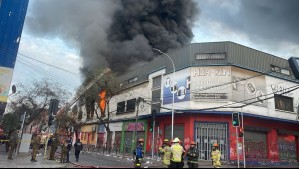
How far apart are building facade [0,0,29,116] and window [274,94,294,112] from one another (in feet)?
84.2

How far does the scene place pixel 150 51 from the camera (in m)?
47.3

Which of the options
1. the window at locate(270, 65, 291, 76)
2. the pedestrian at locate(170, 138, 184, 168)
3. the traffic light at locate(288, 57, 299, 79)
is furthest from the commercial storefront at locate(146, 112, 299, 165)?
the pedestrian at locate(170, 138, 184, 168)

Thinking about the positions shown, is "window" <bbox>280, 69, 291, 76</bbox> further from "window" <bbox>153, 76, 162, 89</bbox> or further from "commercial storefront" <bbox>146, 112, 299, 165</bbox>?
"window" <bbox>153, 76, 162, 89</bbox>

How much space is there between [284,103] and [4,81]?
89.6ft

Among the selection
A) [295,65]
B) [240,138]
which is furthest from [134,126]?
[295,65]

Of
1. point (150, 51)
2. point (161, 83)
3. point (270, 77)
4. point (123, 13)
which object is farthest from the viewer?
point (123, 13)

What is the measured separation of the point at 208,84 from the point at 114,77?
1480 centimetres

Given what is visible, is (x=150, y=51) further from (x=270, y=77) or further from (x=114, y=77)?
(x=270, y=77)

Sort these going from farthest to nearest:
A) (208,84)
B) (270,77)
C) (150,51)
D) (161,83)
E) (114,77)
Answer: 1. (150,51)
2. (114,77)
3. (161,83)
4. (270,77)
5. (208,84)

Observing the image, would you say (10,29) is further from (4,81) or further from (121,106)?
(121,106)

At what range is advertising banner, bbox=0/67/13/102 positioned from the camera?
21469 millimetres

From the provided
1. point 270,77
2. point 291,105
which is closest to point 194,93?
point 270,77

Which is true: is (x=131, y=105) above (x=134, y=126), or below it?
above

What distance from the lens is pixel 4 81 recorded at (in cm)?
2166
